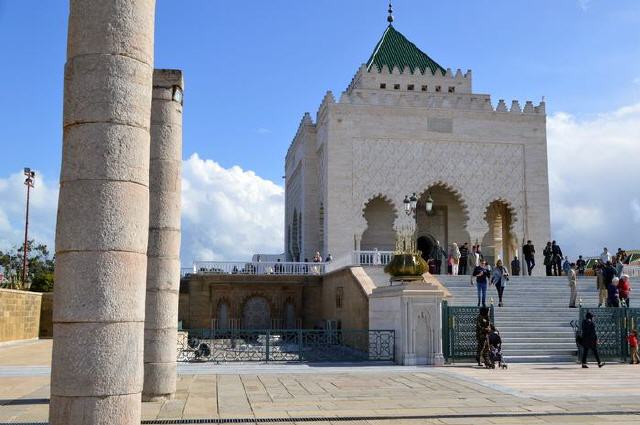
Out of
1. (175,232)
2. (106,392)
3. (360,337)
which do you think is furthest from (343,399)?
(360,337)

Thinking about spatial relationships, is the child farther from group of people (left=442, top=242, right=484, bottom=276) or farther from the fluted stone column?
the fluted stone column

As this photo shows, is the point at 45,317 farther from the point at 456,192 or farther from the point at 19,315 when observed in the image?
the point at 456,192

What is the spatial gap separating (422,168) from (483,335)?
1651 centimetres

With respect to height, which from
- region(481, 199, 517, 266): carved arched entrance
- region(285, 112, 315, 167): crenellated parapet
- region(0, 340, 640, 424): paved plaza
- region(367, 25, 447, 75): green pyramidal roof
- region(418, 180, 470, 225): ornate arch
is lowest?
region(0, 340, 640, 424): paved plaza

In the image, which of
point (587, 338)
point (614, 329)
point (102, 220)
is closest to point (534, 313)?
point (614, 329)

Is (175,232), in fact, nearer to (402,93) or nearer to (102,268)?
(102,268)

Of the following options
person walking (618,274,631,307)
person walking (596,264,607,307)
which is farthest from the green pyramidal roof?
person walking (618,274,631,307)

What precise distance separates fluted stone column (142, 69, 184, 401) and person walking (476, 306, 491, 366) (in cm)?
628

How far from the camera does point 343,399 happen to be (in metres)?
8.39

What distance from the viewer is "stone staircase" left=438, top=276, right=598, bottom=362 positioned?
14.5 m

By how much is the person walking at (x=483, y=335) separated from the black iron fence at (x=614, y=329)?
111 inches

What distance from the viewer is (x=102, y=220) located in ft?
16.8

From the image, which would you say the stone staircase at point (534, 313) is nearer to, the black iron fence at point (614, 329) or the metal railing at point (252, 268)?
the black iron fence at point (614, 329)

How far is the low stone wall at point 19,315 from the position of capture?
61.8ft
